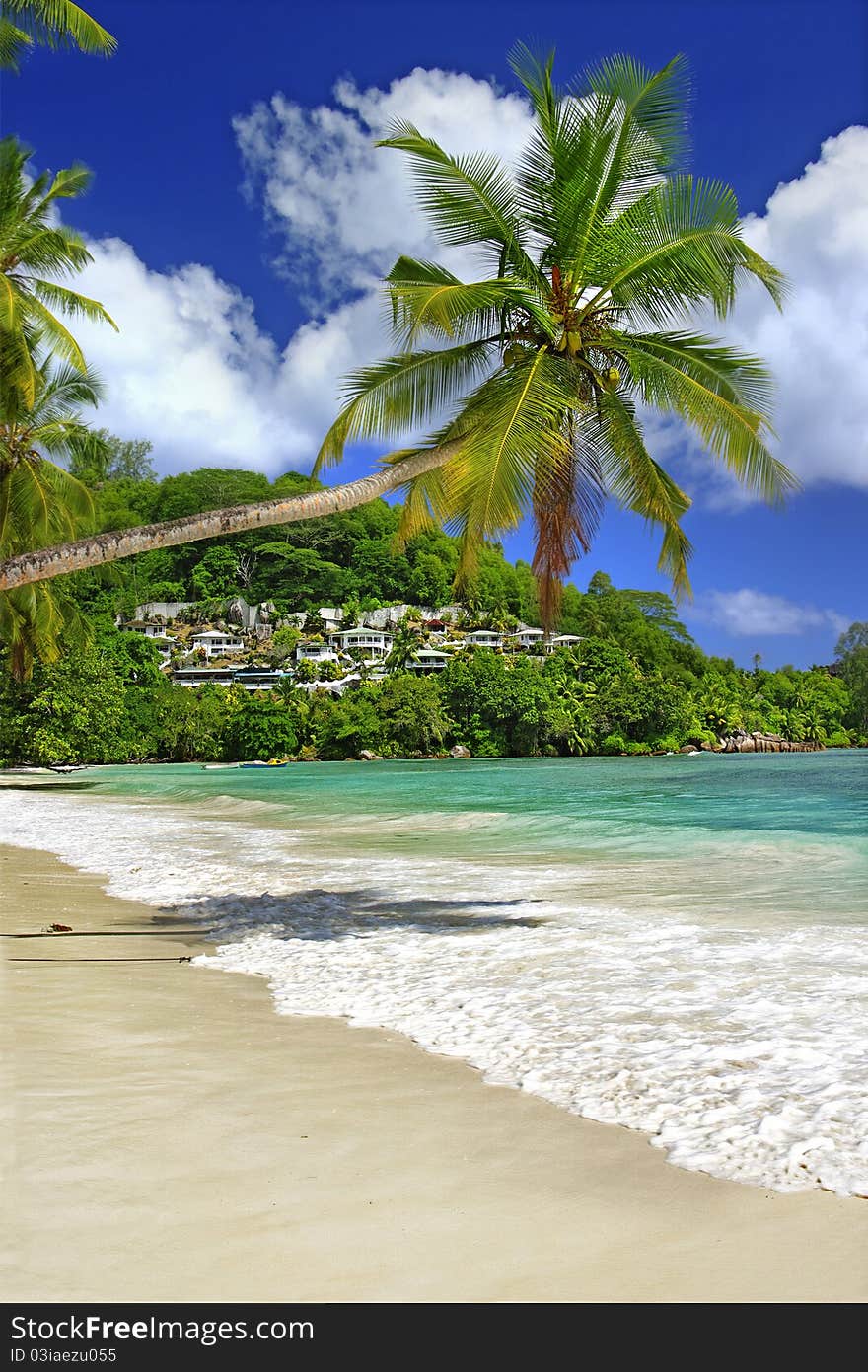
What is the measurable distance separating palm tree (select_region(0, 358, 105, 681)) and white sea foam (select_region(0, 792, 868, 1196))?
1036 centimetres

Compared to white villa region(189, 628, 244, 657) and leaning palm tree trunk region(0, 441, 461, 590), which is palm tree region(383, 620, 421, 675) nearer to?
white villa region(189, 628, 244, 657)

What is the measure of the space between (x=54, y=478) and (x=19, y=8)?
1621 centimetres

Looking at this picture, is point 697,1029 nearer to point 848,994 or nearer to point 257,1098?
point 848,994

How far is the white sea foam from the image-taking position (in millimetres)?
4227

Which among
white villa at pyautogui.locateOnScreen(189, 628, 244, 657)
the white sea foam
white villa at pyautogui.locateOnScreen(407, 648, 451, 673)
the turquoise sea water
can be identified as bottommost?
the turquoise sea water

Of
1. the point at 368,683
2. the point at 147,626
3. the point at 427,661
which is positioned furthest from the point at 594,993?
the point at 147,626

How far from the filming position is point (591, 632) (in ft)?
330

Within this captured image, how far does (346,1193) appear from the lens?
3.42 m

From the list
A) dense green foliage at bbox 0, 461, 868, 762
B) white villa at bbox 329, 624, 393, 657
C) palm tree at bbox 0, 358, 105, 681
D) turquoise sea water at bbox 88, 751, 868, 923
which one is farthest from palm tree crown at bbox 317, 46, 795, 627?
white villa at bbox 329, 624, 393, 657

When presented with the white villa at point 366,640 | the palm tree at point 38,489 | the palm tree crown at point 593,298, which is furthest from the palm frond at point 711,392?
the white villa at point 366,640

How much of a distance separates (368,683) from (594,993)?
7047 cm

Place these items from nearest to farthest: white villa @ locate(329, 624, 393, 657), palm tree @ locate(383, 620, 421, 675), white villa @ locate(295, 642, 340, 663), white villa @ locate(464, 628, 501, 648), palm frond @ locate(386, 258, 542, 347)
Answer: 1. palm frond @ locate(386, 258, 542, 347)
2. palm tree @ locate(383, 620, 421, 675)
3. white villa @ locate(295, 642, 340, 663)
4. white villa @ locate(329, 624, 393, 657)
5. white villa @ locate(464, 628, 501, 648)

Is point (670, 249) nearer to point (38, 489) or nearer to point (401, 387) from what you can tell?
point (401, 387)
